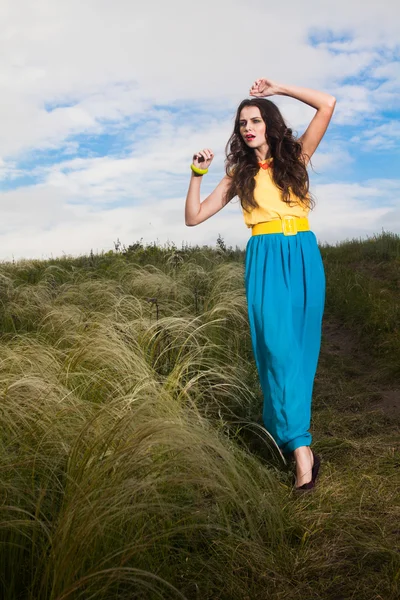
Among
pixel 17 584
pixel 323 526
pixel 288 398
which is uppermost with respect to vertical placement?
pixel 288 398

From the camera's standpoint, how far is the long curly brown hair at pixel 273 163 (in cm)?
353

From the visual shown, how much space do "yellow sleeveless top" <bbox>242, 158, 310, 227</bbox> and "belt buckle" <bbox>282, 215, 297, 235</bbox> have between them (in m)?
0.02

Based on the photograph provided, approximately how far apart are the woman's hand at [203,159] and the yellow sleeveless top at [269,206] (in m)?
0.30

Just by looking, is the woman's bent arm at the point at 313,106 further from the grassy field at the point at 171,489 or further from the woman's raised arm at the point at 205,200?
the grassy field at the point at 171,489

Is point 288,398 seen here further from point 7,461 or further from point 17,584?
point 17,584

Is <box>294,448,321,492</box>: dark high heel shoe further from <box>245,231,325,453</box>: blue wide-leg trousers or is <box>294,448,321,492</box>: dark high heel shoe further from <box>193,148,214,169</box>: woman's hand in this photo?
<box>193,148,214,169</box>: woman's hand

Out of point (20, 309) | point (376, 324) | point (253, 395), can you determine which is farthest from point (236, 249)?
point (253, 395)

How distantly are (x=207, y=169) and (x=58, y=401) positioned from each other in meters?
1.50

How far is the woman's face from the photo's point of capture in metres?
3.63

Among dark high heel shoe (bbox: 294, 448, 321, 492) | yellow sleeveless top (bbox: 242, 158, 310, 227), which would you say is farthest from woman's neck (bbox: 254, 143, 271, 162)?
dark high heel shoe (bbox: 294, 448, 321, 492)

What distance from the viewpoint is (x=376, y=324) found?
707cm

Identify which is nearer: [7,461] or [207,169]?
[7,461]

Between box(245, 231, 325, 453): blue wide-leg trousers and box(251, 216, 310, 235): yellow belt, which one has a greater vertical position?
box(251, 216, 310, 235): yellow belt

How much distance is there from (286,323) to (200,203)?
35.5 inches
